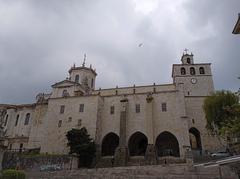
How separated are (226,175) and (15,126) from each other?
36.4 metres

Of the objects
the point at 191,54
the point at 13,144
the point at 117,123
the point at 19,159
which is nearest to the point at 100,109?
the point at 117,123

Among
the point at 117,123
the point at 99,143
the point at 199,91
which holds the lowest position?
the point at 99,143

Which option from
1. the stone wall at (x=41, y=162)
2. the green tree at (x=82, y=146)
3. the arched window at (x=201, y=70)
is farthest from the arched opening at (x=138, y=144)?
the arched window at (x=201, y=70)

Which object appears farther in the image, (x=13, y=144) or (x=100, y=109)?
(x=13, y=144)

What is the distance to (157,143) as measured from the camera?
38.9m

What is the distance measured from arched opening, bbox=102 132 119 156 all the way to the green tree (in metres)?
4.81

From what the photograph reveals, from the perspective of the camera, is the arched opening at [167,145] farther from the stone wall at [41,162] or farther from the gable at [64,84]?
the gable at [64,84]

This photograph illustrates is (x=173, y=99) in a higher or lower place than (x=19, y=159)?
higher

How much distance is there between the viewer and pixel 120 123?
36.7m

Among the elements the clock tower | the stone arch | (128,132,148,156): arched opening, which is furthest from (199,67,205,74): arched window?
(128,132,148,156): arched opening

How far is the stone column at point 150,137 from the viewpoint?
1254 inches

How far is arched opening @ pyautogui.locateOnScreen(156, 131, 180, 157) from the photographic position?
37438mm

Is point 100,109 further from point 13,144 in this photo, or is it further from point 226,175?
point 226,175

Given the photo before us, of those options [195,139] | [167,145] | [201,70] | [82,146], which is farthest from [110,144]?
[201,70]
